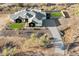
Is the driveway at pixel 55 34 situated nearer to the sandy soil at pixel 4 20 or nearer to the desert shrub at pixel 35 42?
the desert shrub at pixel 35 42

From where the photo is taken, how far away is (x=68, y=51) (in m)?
1.57

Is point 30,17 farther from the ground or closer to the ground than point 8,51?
farther from the ground

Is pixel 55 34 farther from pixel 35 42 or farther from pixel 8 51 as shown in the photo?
pixel 8 51

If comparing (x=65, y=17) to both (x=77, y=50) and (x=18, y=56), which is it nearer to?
(x=77, y=50)

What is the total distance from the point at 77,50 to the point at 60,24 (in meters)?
0.24

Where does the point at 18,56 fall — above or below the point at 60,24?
below

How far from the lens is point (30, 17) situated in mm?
1607

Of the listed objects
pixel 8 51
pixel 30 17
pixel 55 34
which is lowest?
pixel 8 51

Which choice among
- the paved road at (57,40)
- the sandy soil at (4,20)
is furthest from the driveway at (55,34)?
the sandy soil at (4,20)

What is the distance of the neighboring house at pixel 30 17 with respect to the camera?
1605 millimetres

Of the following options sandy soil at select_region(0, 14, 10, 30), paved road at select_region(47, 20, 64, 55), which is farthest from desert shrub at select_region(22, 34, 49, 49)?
sandy soil at select_region(0, 14, 10, 30)

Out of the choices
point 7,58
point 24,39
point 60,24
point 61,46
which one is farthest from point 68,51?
point 7,58

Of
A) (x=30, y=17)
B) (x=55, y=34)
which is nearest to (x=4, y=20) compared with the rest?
(x=30, y=17)

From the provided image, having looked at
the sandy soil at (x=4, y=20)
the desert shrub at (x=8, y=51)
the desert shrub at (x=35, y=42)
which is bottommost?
the desert shrub at (x=8, y=51)
